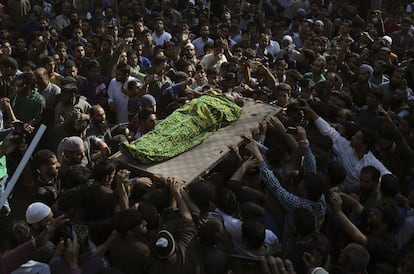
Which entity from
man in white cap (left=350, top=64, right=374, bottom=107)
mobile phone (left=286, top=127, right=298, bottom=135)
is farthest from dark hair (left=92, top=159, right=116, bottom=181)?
man in white cap (left=350, top=64, right=374, bottom=107)

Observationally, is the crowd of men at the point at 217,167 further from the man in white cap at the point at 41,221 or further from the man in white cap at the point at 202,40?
the man in white cap at the point at 202,40

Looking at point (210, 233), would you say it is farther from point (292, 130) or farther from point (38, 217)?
point (292, 130)

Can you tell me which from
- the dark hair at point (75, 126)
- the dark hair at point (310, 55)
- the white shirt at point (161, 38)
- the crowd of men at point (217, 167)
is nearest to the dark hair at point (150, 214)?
the crowd of men at point (217, 167)

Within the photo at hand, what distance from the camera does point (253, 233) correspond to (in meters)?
3.56

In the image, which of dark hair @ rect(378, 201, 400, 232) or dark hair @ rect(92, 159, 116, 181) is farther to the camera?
dark hair @ rect(92, 159, 116, 181)

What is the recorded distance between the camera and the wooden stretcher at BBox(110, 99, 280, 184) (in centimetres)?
464

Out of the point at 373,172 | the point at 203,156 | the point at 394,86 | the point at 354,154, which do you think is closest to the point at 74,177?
the point at 203,156

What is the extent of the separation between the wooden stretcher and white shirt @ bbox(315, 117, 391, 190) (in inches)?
23.2

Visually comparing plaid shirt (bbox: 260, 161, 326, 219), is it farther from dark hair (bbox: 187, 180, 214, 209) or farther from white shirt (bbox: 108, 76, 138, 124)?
white shirt (bbox: 108, 76, 138, 124)

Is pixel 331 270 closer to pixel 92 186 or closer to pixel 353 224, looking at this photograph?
pixel 353 224

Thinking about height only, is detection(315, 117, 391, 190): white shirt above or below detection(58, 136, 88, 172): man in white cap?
below

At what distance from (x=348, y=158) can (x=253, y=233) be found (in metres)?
1.80

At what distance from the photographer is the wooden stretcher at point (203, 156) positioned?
15.2 feet

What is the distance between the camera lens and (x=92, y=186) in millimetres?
4129
